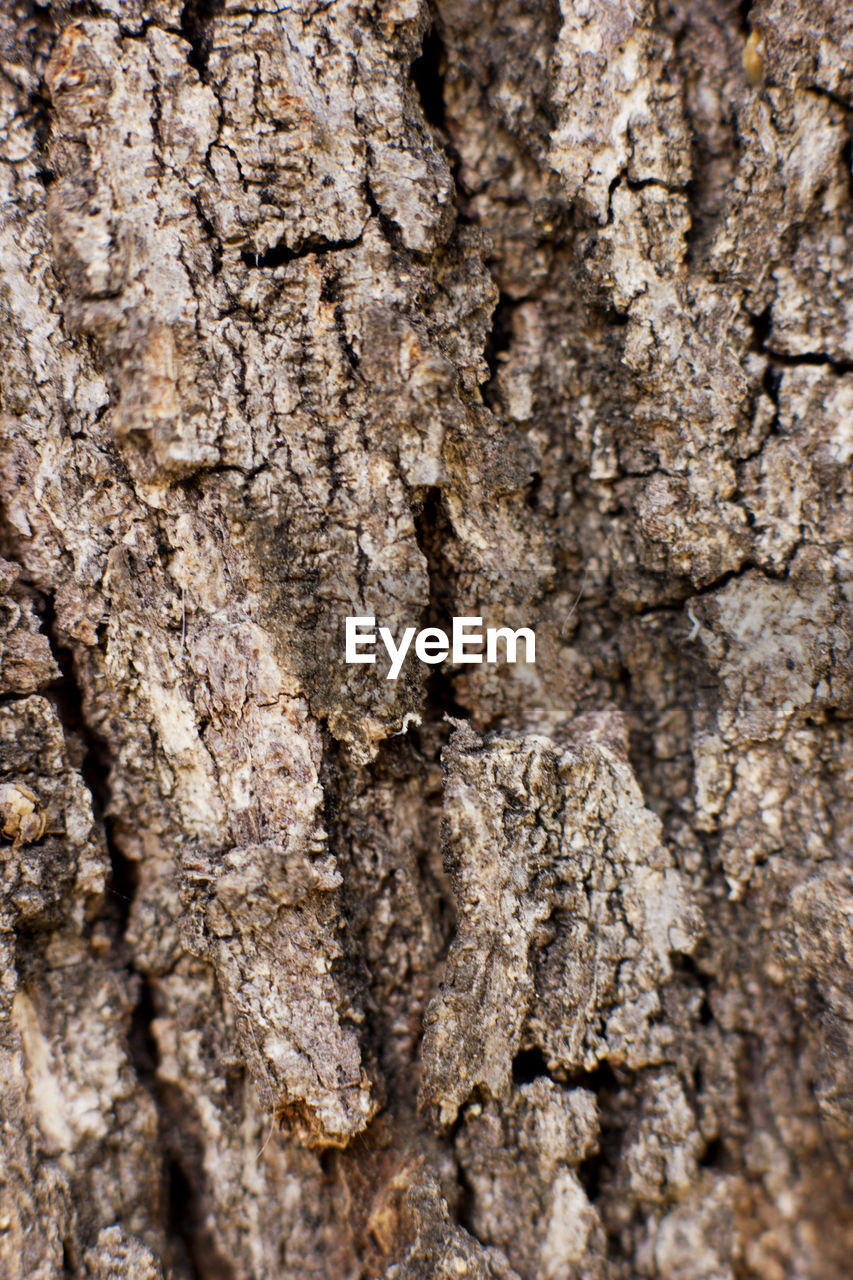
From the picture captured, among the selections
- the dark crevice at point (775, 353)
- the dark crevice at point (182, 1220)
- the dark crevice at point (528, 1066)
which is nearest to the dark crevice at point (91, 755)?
the dark crevice at point (182, 1220)

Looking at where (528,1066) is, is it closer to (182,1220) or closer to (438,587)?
(182,1220)

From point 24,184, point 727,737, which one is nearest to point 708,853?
point 727,737

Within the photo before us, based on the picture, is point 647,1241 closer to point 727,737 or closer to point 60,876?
point 727,737

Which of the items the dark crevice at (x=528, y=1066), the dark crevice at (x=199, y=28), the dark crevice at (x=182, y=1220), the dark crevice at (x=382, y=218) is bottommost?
the dark crevice at (x=182, y=1220)

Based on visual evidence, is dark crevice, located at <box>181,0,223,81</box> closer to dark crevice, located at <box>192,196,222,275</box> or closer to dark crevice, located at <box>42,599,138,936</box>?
dark crevice, located at <box>192,196,222,275</box>

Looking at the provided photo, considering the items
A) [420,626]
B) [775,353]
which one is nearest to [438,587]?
[420,626]

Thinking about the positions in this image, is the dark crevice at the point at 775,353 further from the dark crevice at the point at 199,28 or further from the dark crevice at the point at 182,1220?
the dark crevice at the point at 182,1220
